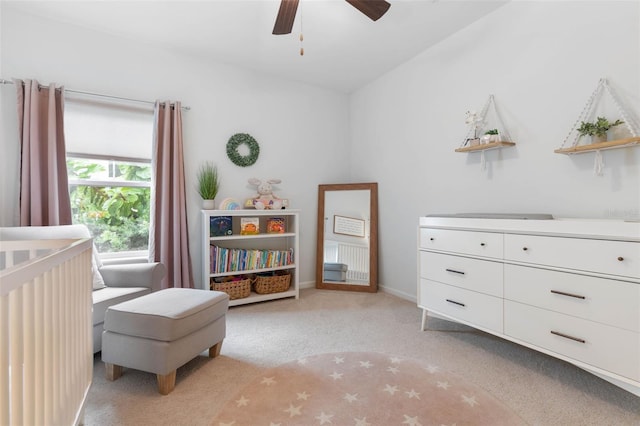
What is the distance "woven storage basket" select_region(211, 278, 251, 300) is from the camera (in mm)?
3010

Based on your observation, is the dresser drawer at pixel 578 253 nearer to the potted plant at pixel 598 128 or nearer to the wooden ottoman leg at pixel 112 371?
the potted plant at pixel 598 128

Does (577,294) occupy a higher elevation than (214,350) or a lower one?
higher

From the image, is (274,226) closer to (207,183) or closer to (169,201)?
(207,183)

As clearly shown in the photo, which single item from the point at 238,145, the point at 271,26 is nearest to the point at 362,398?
the point at 238,145

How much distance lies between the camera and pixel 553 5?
209 cm

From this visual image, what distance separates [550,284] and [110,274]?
2.86m

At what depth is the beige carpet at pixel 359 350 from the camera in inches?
58.1

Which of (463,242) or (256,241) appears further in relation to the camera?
(256,241)

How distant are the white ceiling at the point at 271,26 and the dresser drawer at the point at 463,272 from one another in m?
1.91

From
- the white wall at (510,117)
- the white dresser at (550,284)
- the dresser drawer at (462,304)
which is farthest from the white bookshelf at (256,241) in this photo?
the white dresser at (550,284)

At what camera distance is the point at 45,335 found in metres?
0.90

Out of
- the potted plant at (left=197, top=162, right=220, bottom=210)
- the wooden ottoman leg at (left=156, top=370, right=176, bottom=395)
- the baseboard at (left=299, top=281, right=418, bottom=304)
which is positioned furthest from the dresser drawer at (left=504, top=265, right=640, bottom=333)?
the potted plant at (left=197, top=162, right=220, bottom=210)

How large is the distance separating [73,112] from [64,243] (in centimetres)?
194

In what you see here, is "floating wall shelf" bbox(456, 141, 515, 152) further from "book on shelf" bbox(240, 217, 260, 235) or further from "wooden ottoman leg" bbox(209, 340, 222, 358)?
"wooden ottoman leg" bbox(209, 340, 222, 358)
